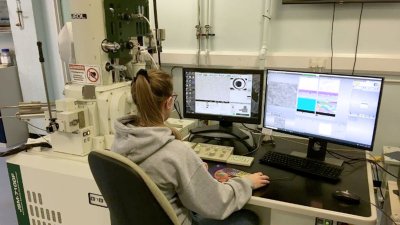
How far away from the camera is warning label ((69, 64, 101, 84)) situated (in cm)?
165

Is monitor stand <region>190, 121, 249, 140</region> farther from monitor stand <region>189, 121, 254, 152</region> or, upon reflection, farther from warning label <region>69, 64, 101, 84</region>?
warning label <region>69, 64, 101, 84</region>

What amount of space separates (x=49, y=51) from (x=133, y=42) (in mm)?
2226

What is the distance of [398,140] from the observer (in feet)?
7.65

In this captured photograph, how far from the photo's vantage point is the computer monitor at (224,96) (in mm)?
1695

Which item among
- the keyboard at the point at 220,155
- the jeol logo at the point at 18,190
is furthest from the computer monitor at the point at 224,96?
the jeol logo at the point at 18,190

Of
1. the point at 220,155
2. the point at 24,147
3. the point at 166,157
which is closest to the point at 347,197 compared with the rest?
the point at 220,155

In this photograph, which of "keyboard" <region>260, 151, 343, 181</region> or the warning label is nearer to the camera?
"keyboard" <region>260, 151, 343, 181</region>

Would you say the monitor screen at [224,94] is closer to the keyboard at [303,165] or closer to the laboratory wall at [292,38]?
the keyboard at [303,165]

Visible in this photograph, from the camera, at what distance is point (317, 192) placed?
127 cm

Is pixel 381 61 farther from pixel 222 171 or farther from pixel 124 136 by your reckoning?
pixel 124 136

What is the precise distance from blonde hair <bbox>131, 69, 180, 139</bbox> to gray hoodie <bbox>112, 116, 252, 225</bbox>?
2.6 inches

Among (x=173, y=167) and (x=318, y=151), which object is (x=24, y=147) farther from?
(x=318, y=151)

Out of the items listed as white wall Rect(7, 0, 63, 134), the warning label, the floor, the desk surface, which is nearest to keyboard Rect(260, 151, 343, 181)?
the desk surface

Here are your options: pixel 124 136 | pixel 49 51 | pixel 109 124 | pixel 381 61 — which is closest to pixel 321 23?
pixel 381 61
